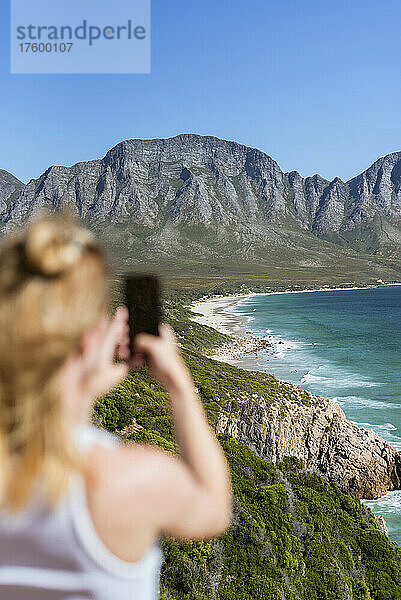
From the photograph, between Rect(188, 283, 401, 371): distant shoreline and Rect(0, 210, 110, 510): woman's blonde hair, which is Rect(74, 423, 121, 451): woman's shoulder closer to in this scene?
Rect(0, 210, 110, 510): woman's blonde hair

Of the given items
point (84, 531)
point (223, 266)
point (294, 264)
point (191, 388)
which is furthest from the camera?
point (294, 264)

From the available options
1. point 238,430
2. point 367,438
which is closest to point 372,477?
point 367,438

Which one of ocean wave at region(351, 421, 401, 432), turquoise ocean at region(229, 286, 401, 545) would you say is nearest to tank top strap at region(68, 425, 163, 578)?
turquoise ocean at region(229, 286, 401, 545)

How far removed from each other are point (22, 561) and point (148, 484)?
346mm

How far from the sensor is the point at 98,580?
3.59 feet

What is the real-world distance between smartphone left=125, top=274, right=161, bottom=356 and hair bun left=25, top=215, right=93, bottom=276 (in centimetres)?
33

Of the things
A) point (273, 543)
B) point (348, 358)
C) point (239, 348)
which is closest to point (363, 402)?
point (348, 358)

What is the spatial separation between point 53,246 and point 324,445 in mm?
21127

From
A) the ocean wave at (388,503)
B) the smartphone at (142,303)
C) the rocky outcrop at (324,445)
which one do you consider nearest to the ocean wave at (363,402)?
the rocky outcrop at (324,445)

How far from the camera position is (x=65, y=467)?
3.59ft

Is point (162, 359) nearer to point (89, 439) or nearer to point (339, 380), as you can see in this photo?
point (89, 439)

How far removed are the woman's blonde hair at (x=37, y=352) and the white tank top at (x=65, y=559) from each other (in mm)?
37

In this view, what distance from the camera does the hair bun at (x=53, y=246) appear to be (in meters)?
1.09

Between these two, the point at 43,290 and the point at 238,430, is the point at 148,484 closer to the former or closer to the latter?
the point at 43,290
